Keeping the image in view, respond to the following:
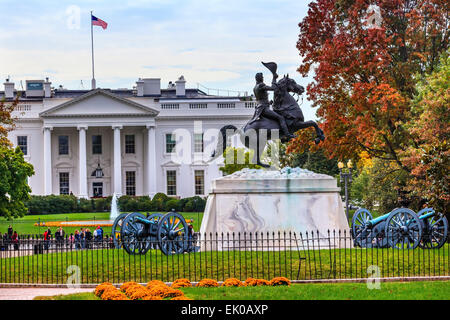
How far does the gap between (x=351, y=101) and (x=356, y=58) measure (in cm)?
161

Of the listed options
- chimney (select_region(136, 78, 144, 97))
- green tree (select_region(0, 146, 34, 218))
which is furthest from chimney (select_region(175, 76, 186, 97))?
green tree (select_region(0, 146, 34, 218))

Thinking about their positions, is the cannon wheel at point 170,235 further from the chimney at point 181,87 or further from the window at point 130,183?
the chimney at point 181,87

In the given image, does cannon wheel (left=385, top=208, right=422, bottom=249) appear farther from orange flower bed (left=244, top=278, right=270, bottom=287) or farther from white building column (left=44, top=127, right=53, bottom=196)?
white building column (left=44, top=127, right=53, bottom=196)

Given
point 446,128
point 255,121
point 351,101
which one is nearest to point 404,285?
point 255,121

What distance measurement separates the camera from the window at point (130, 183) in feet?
250

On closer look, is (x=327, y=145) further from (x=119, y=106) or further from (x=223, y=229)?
(x=119, y=106)

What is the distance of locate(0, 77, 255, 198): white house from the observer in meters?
72.5

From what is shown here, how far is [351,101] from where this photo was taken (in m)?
30.6

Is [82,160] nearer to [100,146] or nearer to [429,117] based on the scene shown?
[100,146]

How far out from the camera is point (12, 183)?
40.2 meters

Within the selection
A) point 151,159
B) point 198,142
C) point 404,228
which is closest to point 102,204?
point 151,159

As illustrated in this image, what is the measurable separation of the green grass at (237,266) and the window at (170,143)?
2184 inches

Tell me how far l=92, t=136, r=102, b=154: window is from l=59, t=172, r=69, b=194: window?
11.1 ft

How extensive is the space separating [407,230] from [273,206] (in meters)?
3.52
